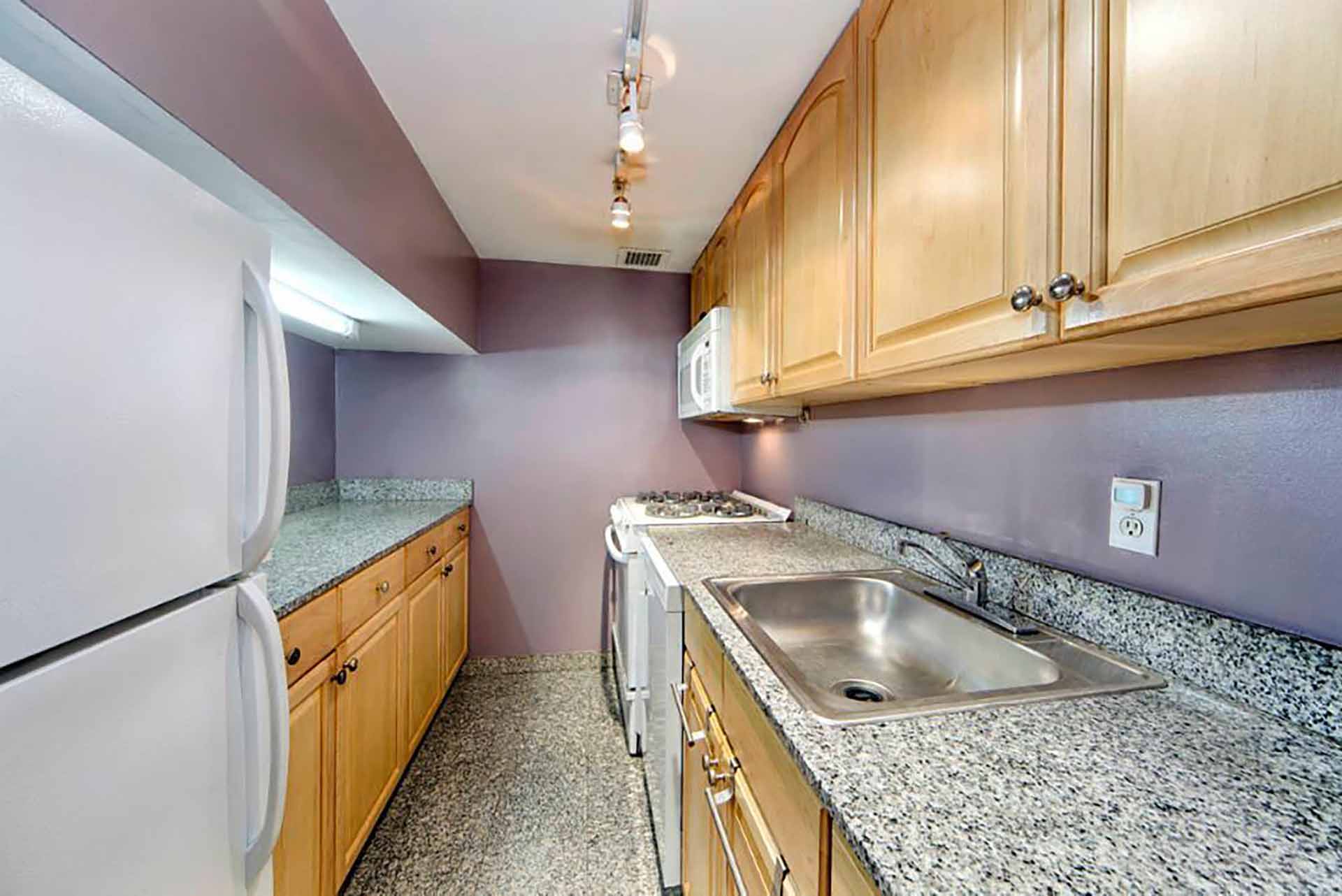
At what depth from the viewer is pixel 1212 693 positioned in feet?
2.38

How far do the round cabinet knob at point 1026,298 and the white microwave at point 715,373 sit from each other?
1306mm

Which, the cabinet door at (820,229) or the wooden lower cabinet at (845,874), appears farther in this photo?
the cabinet door at (820,229)

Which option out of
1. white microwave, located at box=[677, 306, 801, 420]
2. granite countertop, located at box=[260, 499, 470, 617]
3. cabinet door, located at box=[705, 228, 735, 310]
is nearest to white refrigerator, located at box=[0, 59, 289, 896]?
granite countertop, located at box=[260, 499, 470, 617]

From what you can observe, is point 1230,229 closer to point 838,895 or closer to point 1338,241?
point 1338,241

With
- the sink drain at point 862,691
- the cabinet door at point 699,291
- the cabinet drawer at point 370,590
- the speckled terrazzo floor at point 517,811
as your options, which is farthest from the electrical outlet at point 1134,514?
the cabinet door at point 699,291

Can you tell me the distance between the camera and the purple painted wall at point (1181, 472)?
0.66 meters

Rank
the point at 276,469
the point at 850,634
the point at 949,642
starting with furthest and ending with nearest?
the point at 850,634
the point at 949,642
the point at 276,469

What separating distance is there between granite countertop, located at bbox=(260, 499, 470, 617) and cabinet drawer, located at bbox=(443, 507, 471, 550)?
0.04 meters

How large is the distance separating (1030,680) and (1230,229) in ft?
2.46

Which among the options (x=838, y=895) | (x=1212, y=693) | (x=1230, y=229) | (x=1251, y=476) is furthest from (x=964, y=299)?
(x=838, y=895)

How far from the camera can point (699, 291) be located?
108 inches

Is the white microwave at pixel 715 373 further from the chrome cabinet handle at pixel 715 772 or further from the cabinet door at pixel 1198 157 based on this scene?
the cabinet door at pixel 1198 157

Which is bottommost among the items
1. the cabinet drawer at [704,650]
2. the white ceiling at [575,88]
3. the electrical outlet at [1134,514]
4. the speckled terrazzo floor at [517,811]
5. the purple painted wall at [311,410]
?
the speckled terrazzo floor at [517,811]

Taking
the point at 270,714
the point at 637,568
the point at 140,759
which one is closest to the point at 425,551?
the point at 637,568
